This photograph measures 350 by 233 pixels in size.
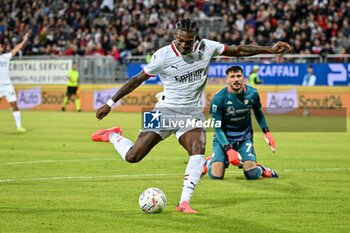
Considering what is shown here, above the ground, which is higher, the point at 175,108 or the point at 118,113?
the point at 175,108

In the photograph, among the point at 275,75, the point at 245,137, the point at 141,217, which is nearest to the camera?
the point at 141,217

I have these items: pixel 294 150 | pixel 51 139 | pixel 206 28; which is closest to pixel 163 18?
pixel 206 28

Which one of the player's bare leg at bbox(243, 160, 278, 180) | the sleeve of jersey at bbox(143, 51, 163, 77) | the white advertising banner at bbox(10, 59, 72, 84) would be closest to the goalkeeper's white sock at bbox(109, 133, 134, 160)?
the sleeve of jersey at bbox(143, 51, 163, 77)

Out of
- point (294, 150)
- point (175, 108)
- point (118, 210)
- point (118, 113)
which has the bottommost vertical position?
point (118, 113)

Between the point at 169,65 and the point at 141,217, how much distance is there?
6.49 feet

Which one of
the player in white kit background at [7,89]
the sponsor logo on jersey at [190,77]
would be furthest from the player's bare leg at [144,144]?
the player in white kit background at [7,89]

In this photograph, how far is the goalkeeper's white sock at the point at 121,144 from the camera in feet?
34.8

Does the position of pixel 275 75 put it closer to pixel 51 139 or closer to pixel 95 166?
pixel 51 139

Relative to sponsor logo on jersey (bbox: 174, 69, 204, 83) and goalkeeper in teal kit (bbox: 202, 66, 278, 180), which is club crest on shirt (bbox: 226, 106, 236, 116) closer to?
goalkeeper in teal kit (bbox: 202, 66, 278, 180)

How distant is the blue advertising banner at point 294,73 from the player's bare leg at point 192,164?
894 inches

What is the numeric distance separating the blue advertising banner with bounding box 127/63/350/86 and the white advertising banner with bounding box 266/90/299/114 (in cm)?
97

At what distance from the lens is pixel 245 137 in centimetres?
1337

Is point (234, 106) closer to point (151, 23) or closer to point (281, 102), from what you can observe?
point (281, 102)

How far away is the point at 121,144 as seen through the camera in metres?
10.8
